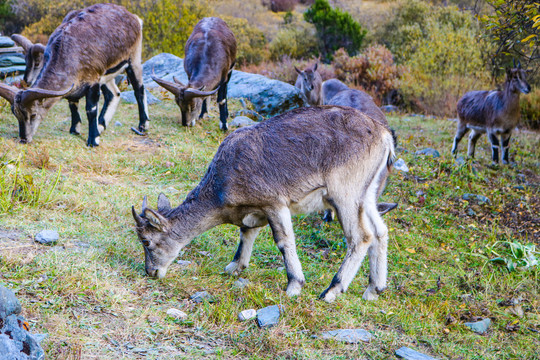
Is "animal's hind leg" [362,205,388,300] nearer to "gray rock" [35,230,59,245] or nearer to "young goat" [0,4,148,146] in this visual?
"gray rock" [35,230,59,245]

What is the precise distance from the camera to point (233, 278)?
16.5ft

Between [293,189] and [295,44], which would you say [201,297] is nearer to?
[293,189]

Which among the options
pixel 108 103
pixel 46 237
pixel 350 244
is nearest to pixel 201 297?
pixel 350 244

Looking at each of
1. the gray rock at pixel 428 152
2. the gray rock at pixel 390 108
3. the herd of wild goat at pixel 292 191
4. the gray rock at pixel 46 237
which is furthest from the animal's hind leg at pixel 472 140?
the gray rock at pixel 46 237

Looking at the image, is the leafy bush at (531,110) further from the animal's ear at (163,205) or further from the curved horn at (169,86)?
the animal's ear at (163,205)

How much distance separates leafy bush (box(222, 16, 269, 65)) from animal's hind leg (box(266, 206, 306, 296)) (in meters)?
18.2

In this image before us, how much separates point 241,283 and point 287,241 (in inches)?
25.9

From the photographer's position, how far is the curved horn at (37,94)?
7.99 meters

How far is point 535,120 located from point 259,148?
40.5 feet

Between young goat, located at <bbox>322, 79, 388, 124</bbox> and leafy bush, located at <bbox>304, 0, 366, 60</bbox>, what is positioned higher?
young goat, located at <bbox>322, 79, 388, 124</bbox>

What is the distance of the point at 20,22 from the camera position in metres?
24.0

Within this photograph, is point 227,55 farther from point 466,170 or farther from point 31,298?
point 31,298

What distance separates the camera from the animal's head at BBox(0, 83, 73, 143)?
8062 mm

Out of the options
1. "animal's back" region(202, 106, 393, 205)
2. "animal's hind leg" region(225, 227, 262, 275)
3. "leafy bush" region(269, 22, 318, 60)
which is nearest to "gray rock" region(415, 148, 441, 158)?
"animal's back" region(202, 106, 393, 205)
